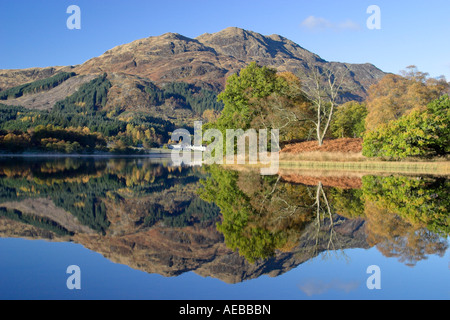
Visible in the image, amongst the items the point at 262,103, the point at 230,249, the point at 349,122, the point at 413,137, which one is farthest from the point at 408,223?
the point at 349,122

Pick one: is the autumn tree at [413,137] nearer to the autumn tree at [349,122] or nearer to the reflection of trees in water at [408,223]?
the reflection of trees in water at [408,223]

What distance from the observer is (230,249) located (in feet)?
22.5

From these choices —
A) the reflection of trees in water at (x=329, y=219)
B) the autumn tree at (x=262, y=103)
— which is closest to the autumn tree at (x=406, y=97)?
the autumn tree at (x=262, y=103)

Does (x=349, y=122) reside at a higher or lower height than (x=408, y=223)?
higher

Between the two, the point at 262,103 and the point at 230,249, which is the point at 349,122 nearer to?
the point at 262,103

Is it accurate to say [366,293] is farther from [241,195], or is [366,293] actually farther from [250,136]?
[250,136]

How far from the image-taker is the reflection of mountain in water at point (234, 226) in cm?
626

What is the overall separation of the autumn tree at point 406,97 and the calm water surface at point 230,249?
103ft

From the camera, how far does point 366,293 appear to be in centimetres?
470

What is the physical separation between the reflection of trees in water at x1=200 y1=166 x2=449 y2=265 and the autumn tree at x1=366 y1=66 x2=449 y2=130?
92.4ft

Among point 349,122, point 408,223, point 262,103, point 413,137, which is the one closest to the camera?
point 408,223

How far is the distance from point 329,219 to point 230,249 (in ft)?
11.9

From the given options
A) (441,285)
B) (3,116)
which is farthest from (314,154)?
(3,116)

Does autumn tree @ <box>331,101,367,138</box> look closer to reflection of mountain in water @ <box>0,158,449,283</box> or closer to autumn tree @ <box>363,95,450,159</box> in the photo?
autumn tree @ <box>363,95,450,159</box>
